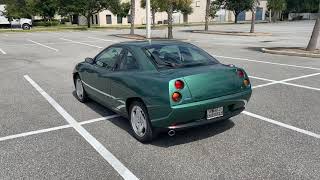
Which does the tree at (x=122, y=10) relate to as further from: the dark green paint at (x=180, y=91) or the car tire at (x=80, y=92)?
the dark green paint at (x=180, y=91)

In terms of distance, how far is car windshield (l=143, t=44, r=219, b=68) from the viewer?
4.94 metres

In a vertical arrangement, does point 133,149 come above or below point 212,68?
below

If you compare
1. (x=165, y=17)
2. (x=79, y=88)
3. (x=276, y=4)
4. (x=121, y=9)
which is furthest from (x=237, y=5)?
(x=79, y=88)

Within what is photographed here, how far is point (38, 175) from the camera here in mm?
3928

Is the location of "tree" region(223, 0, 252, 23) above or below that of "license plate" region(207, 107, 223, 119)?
above

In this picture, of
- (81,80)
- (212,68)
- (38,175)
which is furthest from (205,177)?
(81,80)

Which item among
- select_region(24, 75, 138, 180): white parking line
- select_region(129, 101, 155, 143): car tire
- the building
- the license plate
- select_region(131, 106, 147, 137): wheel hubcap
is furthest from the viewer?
the building

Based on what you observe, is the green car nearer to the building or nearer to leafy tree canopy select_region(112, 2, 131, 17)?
leafy tree canopy select_region(112, 2, 131, 17)

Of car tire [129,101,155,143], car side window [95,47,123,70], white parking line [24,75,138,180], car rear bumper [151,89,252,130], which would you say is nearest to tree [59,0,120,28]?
white parking line [24,75,138,180]

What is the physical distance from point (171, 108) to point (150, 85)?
0.52m

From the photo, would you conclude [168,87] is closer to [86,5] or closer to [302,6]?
[86,5]

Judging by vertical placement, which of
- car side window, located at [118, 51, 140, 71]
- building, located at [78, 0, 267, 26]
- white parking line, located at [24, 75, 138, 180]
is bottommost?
white parking line, located at [24, 75, 138, 180]

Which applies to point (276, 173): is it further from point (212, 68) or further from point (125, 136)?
point (125, 136)

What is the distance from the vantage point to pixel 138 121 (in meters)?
4.93
